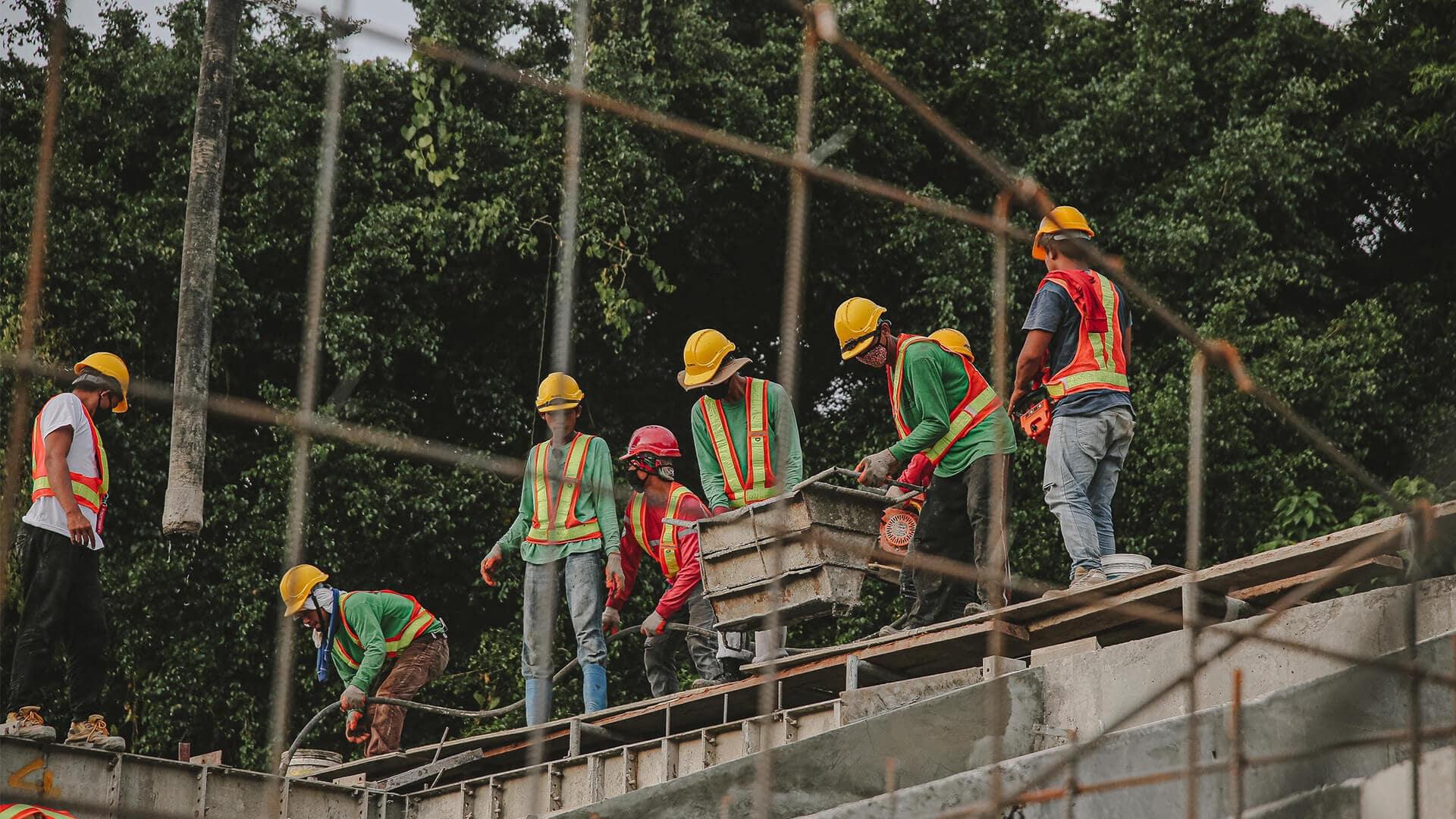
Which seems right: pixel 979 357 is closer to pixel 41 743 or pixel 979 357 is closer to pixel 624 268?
pixel 624 268

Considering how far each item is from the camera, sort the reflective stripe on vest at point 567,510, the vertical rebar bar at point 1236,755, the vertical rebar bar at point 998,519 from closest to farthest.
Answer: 1. the vertical rebar bar at point 998,519
2. the vertical rebar bar at point 1236,755
3. the reflective stripe on vest at point 567,510

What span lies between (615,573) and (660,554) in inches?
17.9

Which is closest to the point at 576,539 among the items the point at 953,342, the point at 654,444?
the point at 654,444

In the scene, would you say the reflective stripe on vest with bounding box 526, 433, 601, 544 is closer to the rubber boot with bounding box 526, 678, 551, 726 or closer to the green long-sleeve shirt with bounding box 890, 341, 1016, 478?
the rubber boot with bounding box 526, 678, 551, 726

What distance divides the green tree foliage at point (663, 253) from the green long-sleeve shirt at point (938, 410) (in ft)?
23.0

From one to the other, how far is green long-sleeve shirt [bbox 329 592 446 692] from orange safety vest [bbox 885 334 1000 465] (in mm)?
3500

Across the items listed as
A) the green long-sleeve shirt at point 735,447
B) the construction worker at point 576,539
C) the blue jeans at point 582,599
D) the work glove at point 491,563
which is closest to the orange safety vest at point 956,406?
the green long-sleeve shirt at point 735,447

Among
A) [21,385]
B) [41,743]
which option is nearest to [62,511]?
[41,743]

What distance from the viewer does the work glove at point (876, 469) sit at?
27.8 ft

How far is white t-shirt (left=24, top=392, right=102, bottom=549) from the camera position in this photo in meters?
8.37

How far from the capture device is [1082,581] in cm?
793

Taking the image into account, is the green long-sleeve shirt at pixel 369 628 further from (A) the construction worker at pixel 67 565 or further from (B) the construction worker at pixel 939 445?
(B) the construction worker at pixel 939 445

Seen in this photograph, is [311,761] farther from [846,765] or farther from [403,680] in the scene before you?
[846,765]

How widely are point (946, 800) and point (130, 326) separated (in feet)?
34.0
